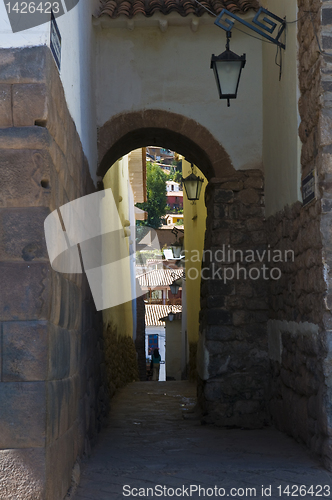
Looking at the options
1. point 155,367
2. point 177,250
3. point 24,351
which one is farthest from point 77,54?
point 155,367

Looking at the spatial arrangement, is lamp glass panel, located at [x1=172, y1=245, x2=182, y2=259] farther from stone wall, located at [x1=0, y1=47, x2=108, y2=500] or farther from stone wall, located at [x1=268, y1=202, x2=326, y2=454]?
stone wall, located at [x1=0, y1=47, x2=108, y2=500]

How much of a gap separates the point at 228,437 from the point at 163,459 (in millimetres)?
1083

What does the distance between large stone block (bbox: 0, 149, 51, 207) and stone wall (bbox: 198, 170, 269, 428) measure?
339 cm

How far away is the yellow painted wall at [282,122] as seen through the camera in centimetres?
459

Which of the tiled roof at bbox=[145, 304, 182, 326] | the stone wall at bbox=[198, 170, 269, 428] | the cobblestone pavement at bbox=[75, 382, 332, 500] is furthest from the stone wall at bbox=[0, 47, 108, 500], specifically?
the tiled roof at bbox=[145, 304, 182, 326]

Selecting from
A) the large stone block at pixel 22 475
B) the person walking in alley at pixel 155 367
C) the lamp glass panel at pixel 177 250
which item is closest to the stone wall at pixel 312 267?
the large stone block at pixel 22 475

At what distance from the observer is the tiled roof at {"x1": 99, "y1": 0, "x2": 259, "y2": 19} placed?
5812mm

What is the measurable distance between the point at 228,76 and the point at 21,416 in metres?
3.37

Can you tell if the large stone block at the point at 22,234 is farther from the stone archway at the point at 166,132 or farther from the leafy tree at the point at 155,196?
the leafy tree at the point at 155,196

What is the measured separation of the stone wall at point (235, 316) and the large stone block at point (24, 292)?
3358mm

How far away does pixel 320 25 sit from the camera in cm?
395

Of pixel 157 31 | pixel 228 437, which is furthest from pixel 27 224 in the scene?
Result: pixel 157 31

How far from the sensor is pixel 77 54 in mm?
4285

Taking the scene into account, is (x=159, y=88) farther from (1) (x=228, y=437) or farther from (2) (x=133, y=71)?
(1) (x=228, y=437)
